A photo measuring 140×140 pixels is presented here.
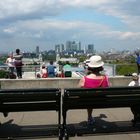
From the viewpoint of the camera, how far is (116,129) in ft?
28.7

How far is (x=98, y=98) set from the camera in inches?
326

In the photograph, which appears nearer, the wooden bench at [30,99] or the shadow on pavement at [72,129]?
the wooden bench at [30,99]

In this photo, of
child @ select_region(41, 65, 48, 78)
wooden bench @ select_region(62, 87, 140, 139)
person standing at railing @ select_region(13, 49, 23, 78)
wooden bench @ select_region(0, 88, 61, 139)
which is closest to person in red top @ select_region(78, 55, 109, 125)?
wooden bench @ select_region(62, 87, 140, 139)

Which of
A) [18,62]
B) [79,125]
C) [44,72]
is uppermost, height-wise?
[18,62]

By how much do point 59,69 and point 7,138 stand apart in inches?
664

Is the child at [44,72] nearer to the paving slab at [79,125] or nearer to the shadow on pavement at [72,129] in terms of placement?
the paving slab at [79,125]

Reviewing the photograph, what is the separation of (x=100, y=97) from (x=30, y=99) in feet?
4.44

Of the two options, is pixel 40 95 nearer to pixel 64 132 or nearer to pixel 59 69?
pixel 64 132

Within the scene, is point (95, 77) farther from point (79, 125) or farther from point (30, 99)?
point (30, 99)

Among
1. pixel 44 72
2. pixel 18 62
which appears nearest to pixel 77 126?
pixel 18 62

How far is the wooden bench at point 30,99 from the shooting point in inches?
317

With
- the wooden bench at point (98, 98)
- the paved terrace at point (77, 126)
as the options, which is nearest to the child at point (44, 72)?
the paved terrace at point (77, 126)

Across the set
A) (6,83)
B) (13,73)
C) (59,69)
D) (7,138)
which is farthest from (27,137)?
(59,69)

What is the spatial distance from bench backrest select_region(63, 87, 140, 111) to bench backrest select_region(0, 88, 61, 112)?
224 millimetres
